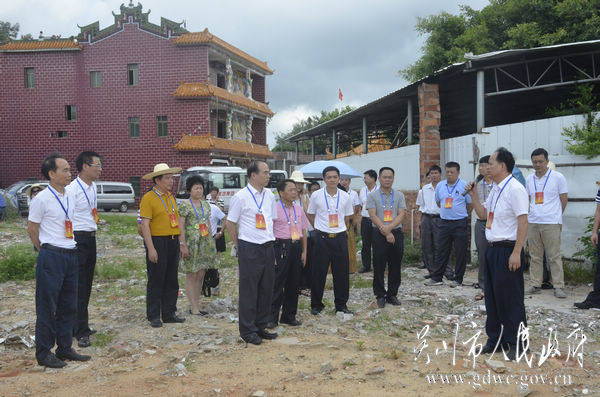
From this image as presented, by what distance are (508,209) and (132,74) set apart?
27.9m

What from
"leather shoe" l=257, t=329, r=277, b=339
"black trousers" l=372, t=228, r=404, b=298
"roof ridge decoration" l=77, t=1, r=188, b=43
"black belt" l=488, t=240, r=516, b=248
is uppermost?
"roof ridge decoration" l=77, t=1, r=188, b=43

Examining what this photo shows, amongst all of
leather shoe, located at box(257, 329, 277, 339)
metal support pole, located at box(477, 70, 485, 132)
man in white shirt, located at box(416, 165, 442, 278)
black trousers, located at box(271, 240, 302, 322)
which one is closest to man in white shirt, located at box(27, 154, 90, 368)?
leather shoe, located at box(257, 329, 277, 339)

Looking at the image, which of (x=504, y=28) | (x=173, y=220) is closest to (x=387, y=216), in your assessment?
(x=173, y=220)

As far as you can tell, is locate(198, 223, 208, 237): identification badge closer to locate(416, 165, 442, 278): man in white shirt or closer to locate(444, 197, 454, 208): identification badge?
locate(444, 197, 454, 208): identification badge

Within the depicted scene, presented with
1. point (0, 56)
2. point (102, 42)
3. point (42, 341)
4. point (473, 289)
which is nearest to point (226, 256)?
point (473, 289)

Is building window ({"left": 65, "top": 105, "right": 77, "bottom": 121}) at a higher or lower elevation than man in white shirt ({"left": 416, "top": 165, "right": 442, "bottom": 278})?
higher

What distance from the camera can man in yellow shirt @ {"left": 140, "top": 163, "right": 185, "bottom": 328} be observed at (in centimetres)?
555

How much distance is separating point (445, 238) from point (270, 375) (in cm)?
450

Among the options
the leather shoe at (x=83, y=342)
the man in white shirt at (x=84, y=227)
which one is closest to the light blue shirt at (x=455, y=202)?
the man in white shirt at (x=84, y=227)

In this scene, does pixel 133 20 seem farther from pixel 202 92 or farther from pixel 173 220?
pixel 173 220

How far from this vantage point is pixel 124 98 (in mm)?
28922

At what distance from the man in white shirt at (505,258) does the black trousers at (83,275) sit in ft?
12.8

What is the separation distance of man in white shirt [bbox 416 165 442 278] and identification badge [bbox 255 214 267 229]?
4099 millimetres

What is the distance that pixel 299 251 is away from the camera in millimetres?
5879
